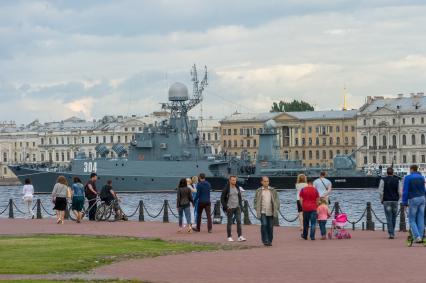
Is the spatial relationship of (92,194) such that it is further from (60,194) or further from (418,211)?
(418,211)

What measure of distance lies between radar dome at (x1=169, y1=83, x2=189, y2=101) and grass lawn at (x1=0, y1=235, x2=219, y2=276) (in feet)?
244

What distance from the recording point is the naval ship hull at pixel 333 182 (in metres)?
108

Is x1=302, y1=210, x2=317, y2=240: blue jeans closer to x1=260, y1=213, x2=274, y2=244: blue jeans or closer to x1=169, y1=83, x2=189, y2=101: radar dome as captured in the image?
Answer: x1=260, y1=213, x2=274, y2=244: blue jeans

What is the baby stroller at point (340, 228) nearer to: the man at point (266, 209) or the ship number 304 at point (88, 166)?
the man at point (266, 209)

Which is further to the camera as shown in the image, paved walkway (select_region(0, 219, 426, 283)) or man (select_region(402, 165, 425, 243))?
man (select_region(402, 165, 425, 243))

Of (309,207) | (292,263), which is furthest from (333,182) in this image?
(292,263)

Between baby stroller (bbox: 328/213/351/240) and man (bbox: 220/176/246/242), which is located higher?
man (bbox: 220/176/246/242)

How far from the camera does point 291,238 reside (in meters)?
30.8

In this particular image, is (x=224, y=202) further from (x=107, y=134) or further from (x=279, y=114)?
(x=107, y=134)

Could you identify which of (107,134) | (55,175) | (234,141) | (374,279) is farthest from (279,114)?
(374,279)

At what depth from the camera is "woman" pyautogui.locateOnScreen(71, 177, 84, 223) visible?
128 feet

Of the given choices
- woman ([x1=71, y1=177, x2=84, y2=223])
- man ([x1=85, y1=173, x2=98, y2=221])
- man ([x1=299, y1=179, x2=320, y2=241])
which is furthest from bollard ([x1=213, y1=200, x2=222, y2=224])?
man ([x1=299, y1=179, x2=320, y2=241])

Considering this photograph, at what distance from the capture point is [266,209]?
2862cm

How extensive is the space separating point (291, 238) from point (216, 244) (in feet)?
8.80
